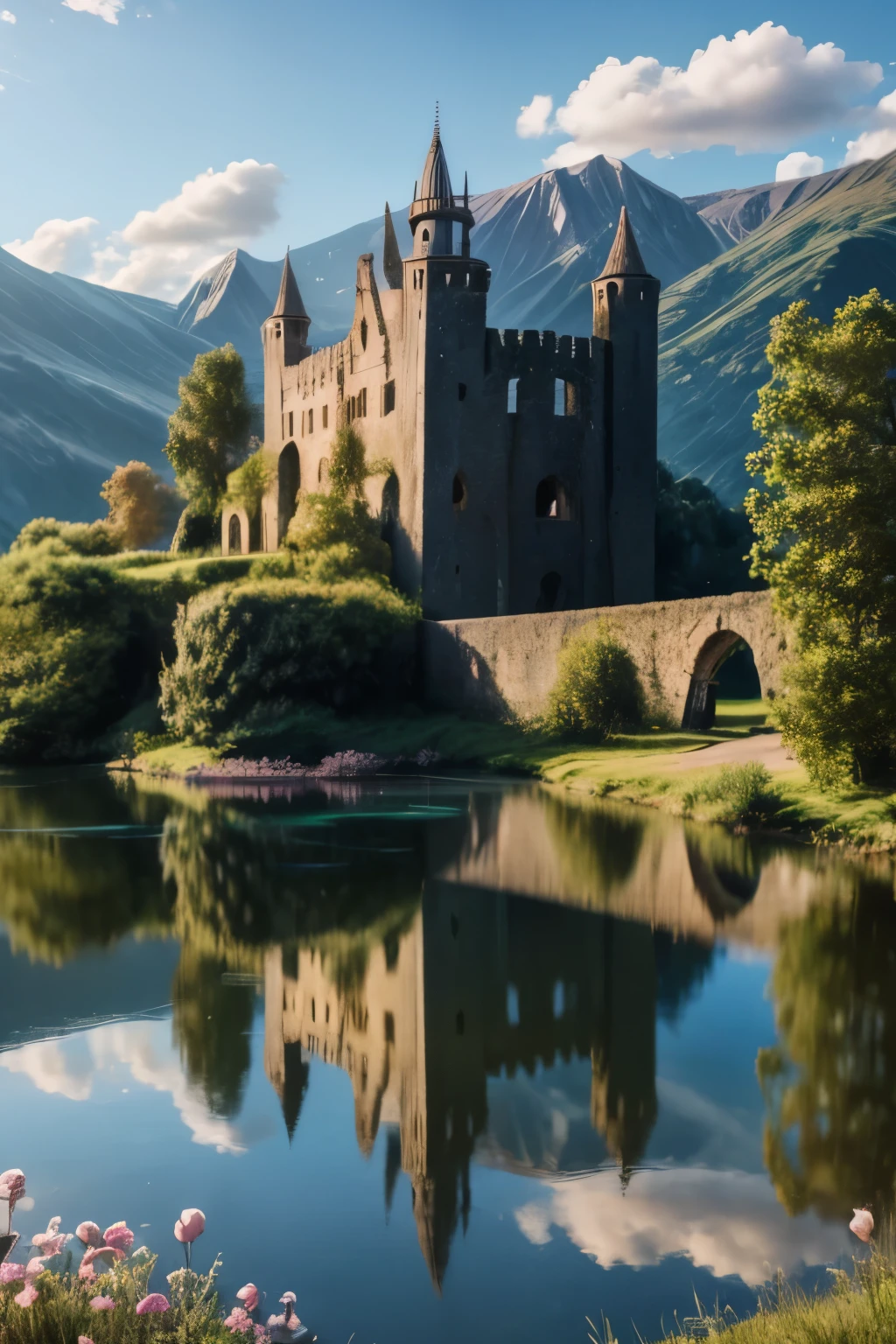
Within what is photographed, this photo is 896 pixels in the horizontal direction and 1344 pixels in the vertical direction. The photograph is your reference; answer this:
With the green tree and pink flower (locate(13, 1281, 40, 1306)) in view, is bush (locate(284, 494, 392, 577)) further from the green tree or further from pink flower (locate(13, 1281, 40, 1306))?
pink flower (locate(13, 1281, 40, 1306))

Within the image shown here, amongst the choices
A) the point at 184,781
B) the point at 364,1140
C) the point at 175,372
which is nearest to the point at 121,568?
the point at 184,781

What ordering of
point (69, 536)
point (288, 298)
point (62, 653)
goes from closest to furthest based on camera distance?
point (62, 653)
point (69, 536)
point (288, 298)

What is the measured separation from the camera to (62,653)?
116 ft

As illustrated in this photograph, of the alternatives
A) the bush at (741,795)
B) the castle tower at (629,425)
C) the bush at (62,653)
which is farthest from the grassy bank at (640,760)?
the castle tower at (629,425)

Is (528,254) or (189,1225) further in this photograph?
(528,254)

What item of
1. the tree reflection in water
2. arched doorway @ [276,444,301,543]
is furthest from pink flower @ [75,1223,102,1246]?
arched doorway @ [276,444,301,543]

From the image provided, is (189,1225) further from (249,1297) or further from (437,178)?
(437,178)

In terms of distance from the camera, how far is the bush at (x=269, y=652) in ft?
106

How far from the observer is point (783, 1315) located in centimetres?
506

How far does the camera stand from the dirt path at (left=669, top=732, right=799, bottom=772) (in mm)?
21672

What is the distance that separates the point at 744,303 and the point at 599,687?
14818cm

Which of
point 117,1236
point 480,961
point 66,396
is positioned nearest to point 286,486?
point 480,961

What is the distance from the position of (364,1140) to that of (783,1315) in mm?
3138

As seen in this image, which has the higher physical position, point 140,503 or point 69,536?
point 140,503
